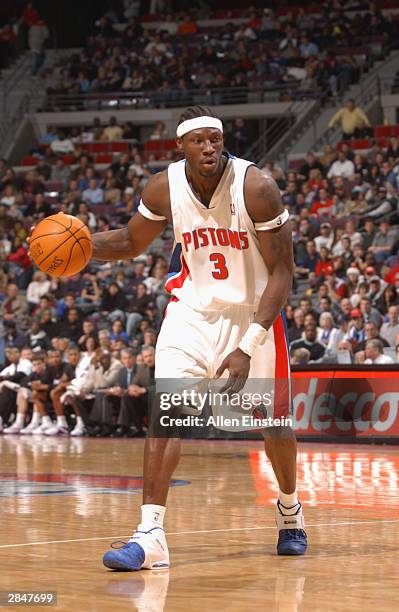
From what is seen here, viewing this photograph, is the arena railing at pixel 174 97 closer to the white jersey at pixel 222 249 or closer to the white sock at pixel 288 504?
the white jersey at pixel 222 249

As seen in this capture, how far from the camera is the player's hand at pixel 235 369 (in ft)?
19.0

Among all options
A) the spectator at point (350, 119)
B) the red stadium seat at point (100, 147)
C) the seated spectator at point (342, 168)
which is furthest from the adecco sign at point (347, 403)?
the red stadium seat at point (100, 147)

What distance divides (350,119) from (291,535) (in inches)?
745

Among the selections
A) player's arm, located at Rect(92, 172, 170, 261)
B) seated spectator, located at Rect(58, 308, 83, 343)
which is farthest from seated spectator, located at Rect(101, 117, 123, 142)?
player's arm, located at Rect(92, 172, 170, 261)

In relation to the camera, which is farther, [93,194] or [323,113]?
[323,113]

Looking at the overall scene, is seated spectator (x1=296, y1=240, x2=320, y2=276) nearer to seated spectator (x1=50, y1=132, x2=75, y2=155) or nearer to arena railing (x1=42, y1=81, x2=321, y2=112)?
arena railing (x1=42, y1=81, x2=321, y2=112)

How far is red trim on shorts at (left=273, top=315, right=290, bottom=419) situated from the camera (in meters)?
6.28

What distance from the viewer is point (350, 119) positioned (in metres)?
24.5

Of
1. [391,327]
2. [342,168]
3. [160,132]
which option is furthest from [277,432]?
[160,132]

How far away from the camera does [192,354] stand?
607 centimetres

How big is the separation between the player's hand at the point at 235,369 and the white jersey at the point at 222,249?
0.40 meters

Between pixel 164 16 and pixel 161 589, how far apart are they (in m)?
28.5

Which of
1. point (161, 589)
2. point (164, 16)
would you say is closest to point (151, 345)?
point (161, 589)

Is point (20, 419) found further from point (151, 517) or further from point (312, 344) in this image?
point (151, 517)
